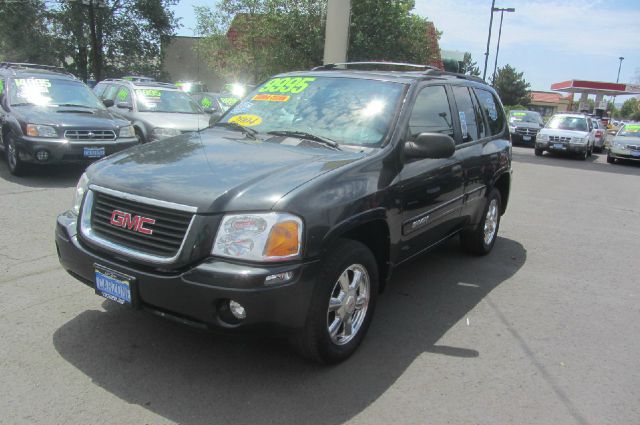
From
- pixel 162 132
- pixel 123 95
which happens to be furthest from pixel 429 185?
pixel 123 95

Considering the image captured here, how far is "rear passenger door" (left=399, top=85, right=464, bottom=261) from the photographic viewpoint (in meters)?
3.93

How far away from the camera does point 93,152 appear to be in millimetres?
8383

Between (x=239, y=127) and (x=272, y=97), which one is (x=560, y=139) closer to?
(x=272, y=97)

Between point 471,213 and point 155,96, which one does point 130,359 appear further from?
point 155,96

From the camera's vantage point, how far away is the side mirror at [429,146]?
12.1ft

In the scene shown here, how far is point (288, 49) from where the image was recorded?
76.1 ft

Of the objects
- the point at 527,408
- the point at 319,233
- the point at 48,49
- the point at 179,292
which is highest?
the point at 48,49

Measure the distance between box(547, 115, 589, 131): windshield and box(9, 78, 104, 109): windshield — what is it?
16.7 m

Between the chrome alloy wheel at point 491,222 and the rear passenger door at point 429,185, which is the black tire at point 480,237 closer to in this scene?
the chrome alloy wheel at point 491,222

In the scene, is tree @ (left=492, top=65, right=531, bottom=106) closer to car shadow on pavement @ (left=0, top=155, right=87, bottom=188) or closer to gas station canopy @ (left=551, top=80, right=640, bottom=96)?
gas station canopy @ (left=551, top=80, right=640, bottom=96)

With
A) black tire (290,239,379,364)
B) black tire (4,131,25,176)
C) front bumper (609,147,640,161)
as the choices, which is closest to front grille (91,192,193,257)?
black tire (290,239,379,364)

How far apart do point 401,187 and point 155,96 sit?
9.05m

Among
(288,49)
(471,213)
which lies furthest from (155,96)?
(288,49)

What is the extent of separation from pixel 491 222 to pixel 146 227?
13.9 ft
